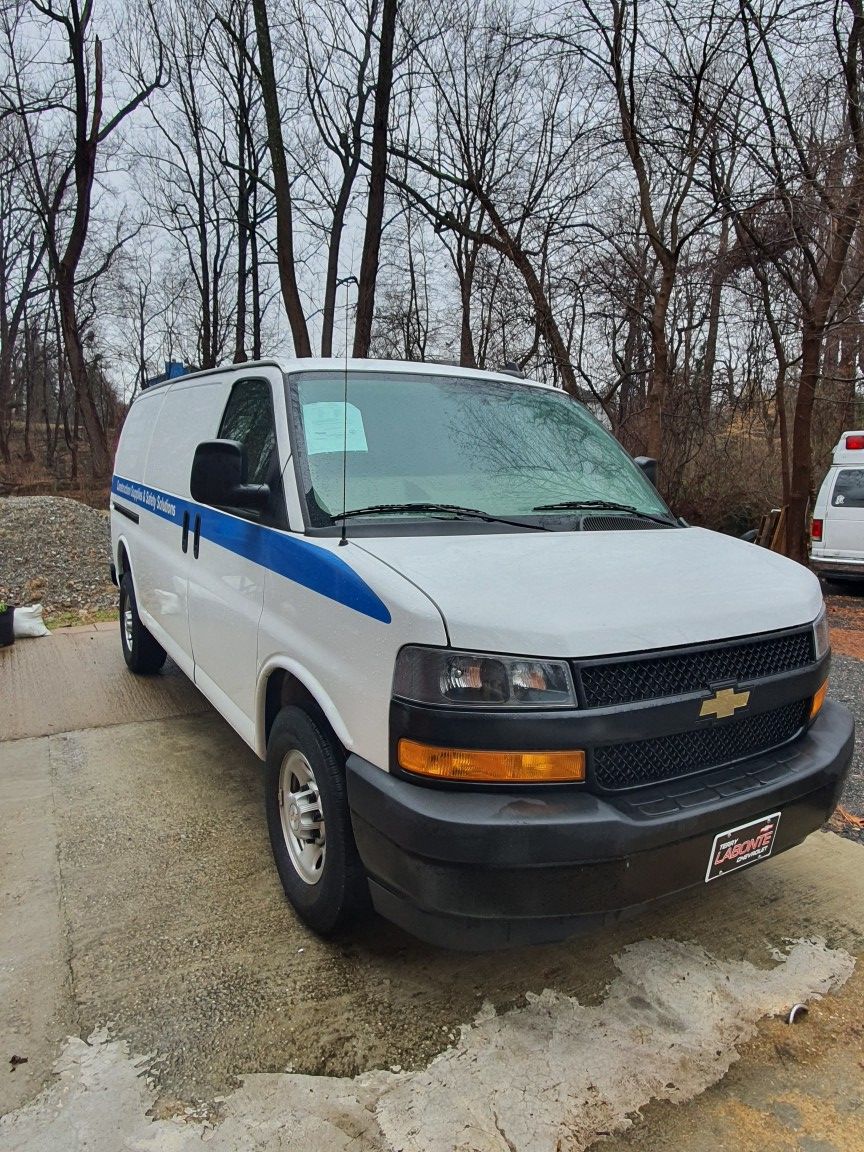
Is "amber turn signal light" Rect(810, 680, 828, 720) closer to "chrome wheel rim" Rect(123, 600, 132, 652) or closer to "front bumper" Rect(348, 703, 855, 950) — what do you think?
"front bumper" Rect(348, 703, 855, 950)

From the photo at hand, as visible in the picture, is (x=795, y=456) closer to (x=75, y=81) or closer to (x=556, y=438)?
(x=556, y=438)

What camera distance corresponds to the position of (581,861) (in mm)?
2025

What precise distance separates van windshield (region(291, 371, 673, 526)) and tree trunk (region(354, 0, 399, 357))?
11.2 meters

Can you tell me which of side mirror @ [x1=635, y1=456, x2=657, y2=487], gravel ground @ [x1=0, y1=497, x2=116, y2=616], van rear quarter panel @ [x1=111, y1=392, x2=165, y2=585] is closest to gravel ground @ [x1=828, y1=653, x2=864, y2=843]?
side mirror @ [x1=635, y1=456, x2=657, y2=487]

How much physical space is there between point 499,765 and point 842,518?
9.86 metres

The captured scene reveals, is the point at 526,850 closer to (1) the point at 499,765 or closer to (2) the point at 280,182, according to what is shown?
(1) the point at 499,765

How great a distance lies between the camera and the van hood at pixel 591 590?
2.07 metres

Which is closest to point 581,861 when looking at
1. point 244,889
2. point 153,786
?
point 244,889

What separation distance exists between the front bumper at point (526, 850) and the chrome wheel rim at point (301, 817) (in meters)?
0.47

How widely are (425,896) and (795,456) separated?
1204 centimetres

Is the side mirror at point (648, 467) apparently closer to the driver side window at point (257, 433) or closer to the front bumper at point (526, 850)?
the driver side window at point (257, 433)

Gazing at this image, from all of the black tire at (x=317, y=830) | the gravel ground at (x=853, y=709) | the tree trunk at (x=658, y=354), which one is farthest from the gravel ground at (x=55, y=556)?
the tree trunk at (x=658, y=354)

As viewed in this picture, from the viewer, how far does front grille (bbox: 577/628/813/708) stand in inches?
83.4

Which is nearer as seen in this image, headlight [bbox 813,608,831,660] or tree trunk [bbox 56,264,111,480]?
headlight [bbox 813,608,831,660]
